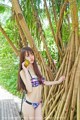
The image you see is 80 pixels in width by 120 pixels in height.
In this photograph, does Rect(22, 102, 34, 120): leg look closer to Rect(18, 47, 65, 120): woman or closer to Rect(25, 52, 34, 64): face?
Rect(18, 47, 65, 120): woman

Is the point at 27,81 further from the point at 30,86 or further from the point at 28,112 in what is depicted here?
the point at 28,112

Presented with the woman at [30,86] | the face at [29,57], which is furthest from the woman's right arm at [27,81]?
the face at [29,57]

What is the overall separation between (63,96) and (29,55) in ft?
3.79

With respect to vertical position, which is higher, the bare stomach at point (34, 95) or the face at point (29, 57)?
the face at point (29, 57)

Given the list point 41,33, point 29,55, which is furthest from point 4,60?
point 29,55

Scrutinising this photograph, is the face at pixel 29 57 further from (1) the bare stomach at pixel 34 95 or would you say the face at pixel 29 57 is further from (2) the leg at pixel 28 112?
(2) the leg at pixel 28 112

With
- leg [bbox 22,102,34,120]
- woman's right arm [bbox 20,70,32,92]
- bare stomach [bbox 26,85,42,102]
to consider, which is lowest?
leg [bbox 22,102,34,120]

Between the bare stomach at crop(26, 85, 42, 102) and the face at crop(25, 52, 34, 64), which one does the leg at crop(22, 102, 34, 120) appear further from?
the face at crop(25, 52, 34, 64)

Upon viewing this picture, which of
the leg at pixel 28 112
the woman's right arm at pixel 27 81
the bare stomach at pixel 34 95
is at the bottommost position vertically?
the leg at pixel 28 112

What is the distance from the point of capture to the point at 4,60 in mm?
6320

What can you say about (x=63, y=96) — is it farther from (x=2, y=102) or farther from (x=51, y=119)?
(x=2, y=102)

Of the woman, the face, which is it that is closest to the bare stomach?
the woman

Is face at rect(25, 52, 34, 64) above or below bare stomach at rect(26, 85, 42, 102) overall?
above

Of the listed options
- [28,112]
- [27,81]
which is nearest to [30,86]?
[27,81]
